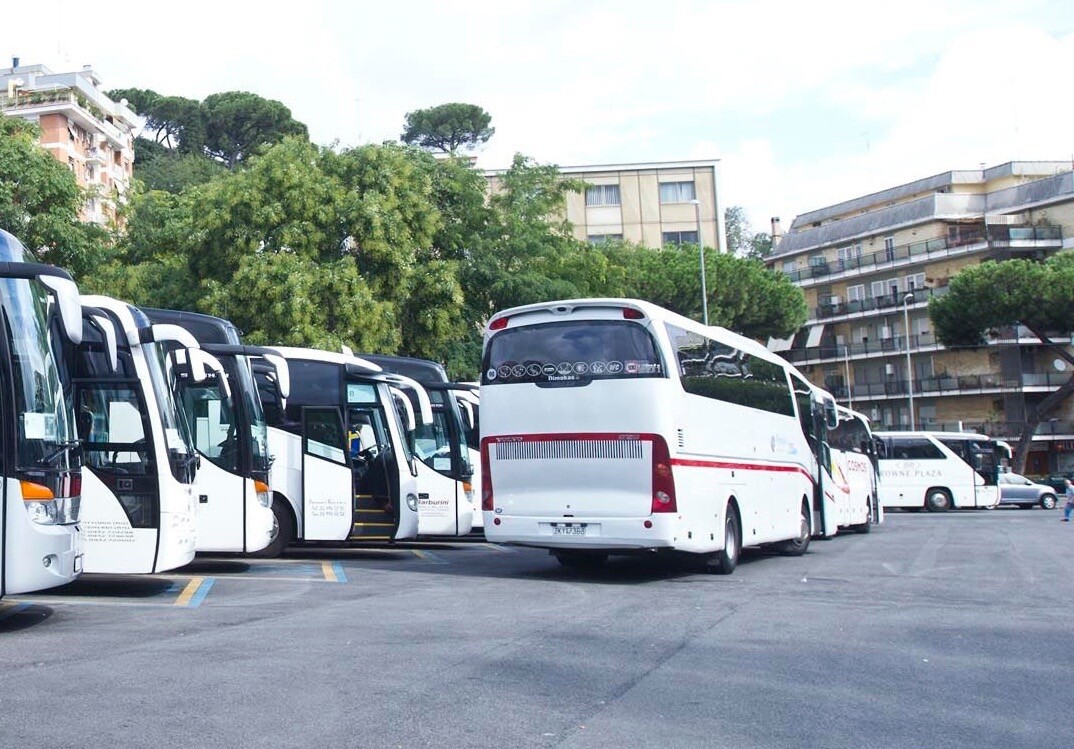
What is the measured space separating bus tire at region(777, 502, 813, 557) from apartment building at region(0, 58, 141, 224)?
191 ft

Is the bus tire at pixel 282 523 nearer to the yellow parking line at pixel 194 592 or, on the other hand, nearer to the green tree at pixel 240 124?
the yellow parking line at pixel 194 592

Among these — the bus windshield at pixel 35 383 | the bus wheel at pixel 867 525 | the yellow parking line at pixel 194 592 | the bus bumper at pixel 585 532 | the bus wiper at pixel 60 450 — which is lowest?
the bus wheel at pixel 867 525

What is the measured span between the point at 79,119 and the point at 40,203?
54438 millimetres

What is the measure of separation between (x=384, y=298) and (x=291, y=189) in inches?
135

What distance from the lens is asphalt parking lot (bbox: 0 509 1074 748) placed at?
6.25 meters

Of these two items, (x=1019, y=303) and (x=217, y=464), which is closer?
(x=217, y=464)

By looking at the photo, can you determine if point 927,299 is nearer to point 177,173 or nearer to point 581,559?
point 177,173

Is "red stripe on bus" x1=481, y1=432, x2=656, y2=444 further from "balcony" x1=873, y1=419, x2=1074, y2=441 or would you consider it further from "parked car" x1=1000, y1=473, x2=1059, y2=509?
"balcony" x1=873, y1=419, x2=1074, y2=441

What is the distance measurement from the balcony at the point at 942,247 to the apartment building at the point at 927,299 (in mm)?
75

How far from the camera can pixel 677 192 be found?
6844 cm

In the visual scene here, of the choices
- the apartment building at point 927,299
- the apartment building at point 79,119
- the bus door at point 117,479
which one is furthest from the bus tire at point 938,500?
the apartment building at point 79,119

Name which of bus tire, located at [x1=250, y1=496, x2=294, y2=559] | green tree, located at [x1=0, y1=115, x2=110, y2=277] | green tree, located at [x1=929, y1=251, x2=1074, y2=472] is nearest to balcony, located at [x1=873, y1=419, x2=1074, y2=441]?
green tree, located at [x1=929, y1=251, x2=1074, y2=472]

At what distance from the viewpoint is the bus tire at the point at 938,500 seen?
141 ft

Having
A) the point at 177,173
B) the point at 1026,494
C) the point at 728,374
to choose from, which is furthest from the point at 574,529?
the point at 177,173
